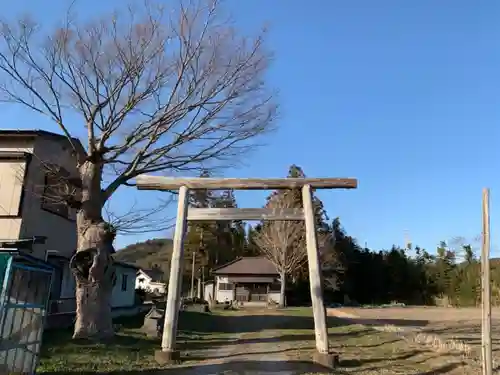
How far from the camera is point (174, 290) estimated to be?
35.7ft

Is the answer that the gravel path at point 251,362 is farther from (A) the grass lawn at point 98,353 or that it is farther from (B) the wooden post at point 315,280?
(A) the grass lawn at point 98,353

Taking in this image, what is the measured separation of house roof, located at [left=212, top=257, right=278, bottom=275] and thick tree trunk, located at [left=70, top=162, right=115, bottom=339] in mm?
34108

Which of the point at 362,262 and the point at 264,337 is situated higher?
the point at 362,262

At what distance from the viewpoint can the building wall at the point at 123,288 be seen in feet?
80.4

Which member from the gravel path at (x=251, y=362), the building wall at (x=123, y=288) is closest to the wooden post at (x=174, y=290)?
the gravel path at (x=251, y=362)

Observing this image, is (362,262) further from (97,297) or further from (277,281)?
(97,297)

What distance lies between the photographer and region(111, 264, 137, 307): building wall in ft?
→ 80.4

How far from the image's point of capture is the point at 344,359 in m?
10.6

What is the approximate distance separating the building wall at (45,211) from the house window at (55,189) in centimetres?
15

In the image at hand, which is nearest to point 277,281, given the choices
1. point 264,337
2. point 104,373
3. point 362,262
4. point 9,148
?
point 362,262

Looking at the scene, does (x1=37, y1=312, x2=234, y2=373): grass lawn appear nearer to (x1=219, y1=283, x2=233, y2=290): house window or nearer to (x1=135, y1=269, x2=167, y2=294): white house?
(x1=219, y1=283, x2=233, y2=290): house window

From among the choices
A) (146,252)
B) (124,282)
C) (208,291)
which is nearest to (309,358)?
(124,282)

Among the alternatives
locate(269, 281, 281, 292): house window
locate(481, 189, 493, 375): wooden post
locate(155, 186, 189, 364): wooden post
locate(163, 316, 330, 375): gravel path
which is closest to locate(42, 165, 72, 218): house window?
locate(155, 186, 189, 364): wooden post

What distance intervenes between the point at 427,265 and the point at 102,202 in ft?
191
